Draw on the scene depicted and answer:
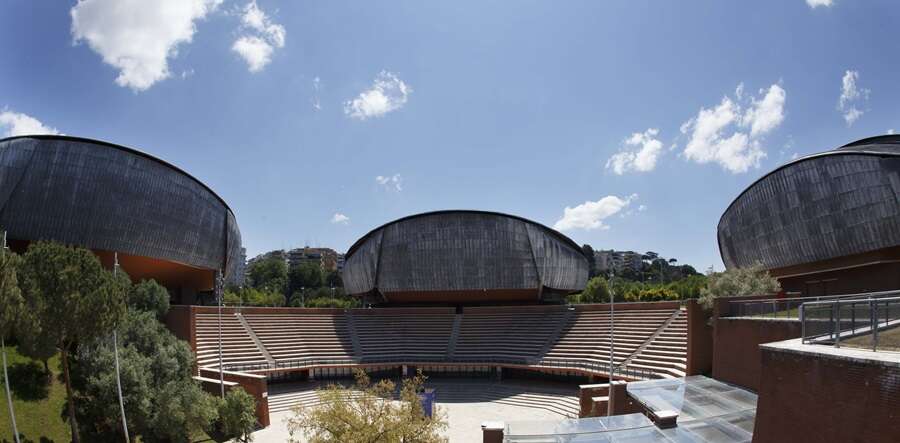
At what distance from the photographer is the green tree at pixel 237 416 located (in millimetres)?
21781

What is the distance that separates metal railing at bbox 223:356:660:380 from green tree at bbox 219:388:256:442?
34.8ft

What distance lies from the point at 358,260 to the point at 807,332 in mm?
46091

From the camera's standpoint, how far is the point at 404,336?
42781 millimetres

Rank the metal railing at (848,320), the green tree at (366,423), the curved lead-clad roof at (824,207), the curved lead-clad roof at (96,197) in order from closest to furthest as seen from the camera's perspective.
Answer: the metal railing at (848,320), the green tree at (366,423), the curved lead-clad roof at (824,207), the curved lead-clad roof at (96,197)

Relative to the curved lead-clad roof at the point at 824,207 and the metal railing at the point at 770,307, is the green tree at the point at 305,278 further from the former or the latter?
the metal railing at the point at 770,307

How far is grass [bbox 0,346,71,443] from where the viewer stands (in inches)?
750

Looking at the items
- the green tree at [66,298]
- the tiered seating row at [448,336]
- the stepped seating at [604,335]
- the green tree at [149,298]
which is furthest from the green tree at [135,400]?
the stepped seating at [604,335]

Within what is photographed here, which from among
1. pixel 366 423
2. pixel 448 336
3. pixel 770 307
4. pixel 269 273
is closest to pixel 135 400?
pixel 366 423

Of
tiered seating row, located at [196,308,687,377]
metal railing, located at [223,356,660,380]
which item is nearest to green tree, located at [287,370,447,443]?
metal railing, located at [223,356,660,380]

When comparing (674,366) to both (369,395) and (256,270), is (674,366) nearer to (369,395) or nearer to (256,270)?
(369,395)

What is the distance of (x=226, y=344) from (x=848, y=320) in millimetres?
35794

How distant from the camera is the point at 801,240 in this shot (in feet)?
118

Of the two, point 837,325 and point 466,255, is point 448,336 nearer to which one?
point 466,255

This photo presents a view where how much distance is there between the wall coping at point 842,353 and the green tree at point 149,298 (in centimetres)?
3385
